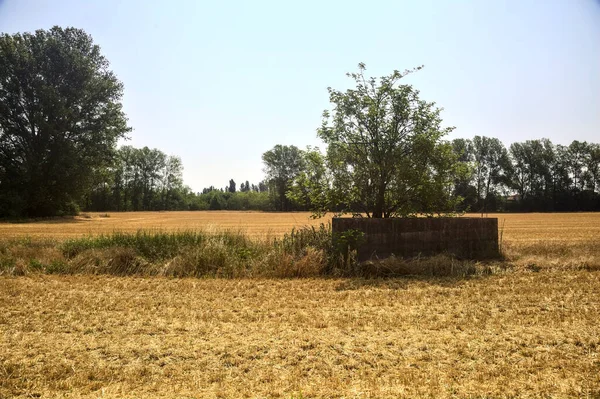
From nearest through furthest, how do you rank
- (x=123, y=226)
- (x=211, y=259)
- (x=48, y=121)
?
(x=211, y=259)
(x=123, y=226)
(x=48, y=121)

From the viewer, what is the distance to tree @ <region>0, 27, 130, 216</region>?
31.6m

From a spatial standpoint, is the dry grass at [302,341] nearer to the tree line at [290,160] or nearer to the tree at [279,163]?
the tree line at [290,160]

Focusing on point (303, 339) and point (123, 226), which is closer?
point (303, 339)

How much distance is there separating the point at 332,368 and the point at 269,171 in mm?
85025

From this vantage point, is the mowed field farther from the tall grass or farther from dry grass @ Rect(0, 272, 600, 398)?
the tall grass

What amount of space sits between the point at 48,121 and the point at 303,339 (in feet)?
116

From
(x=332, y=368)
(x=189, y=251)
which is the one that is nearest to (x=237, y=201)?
(x=189, y=251)

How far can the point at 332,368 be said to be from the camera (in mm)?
4395

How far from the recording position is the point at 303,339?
5305mm

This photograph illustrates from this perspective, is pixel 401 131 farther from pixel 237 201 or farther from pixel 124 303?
pixel 237 201

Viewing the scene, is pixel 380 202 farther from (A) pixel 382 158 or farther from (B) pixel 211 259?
(B) pixel 211 259

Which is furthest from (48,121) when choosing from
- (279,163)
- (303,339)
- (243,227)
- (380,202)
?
(279,163)

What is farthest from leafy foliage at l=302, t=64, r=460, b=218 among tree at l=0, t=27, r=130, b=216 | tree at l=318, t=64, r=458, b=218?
tree at l=0, t=27, r=130, b=216

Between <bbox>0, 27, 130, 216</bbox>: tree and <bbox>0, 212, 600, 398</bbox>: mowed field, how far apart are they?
92.3ft
